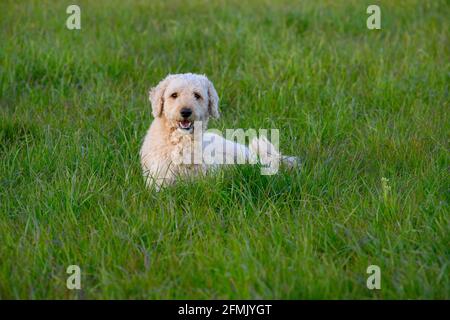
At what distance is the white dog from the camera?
199 inches

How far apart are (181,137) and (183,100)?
292 millimetres

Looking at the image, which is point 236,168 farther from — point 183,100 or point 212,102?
point 212,102

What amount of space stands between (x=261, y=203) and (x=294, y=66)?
283 centimetres

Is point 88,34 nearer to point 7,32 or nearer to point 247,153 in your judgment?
point 7,32

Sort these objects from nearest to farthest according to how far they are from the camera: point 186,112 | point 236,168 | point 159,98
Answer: point 236,168 → point 186,112 → point 159,98

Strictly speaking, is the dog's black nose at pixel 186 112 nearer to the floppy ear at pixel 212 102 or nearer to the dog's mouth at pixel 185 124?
the dog's mouth at pixel 185 124

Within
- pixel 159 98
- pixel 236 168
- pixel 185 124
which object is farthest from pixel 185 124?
pixel 236 168

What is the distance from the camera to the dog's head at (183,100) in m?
5.03

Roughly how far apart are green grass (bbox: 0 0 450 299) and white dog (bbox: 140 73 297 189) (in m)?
0.21

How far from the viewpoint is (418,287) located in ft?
11.6

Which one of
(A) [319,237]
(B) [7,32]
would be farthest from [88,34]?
(A) [319,237]

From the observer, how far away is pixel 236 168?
15.9 ft

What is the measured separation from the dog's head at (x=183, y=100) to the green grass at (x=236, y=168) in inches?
19.5

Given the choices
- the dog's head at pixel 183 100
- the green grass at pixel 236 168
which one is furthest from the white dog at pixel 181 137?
the green grass at pixel 236 168
